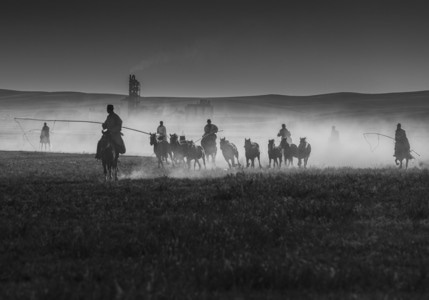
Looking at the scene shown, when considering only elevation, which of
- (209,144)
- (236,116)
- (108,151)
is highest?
(236,116)

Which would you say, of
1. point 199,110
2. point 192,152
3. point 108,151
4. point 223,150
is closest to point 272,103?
point 199,110

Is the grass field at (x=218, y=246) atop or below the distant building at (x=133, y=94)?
below

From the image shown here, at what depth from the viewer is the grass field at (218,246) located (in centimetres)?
523

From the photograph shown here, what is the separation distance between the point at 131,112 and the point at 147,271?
320 ft

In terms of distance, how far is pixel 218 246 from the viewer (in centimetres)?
730

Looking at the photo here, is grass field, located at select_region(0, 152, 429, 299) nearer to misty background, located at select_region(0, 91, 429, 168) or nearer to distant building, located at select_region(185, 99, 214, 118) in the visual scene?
misty background, located at select_region(0, 91, 429, 168)

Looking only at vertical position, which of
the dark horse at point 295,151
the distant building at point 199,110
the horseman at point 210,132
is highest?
the distant building at point 199,110

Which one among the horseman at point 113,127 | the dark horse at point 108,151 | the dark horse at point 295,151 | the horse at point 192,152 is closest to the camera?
the dark horse at point 108,151

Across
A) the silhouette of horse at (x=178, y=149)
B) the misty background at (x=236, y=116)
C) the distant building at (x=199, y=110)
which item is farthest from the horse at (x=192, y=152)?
the distant building at (x=199, y=110)

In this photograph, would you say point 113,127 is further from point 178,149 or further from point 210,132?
point 178,149

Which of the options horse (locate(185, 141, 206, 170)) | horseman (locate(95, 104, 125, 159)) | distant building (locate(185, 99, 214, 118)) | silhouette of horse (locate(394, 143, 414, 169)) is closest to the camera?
horseman (locate(95, 104, 125, 159))

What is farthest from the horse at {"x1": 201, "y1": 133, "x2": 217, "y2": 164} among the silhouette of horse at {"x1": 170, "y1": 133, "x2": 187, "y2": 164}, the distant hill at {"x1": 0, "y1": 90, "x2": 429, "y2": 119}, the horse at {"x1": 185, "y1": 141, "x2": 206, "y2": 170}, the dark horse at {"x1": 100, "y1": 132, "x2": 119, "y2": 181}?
the distant hill at {"x1": 0, "y1": 90, "x2": 429, "y2": 119}

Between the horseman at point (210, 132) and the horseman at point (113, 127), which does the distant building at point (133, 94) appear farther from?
the horseman at point (113, 127)

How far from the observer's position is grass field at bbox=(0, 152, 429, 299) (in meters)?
5.23
